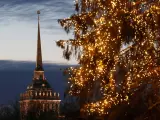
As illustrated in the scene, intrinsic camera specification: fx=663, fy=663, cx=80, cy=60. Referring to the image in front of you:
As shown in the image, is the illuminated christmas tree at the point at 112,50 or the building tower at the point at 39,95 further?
the building tower at the point at 39,95

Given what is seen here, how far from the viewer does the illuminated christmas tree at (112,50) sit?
37.1 feet

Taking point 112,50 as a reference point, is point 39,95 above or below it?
below

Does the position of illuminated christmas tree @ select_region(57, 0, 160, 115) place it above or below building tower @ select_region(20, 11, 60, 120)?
above

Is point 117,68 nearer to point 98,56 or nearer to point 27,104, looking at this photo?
point 98,56

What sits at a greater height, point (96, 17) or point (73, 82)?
Result: point (96, 17)

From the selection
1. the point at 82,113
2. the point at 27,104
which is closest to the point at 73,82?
the point at 82,113

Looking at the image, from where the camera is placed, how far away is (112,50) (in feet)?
37.6

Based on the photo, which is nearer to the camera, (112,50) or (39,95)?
(112,50)

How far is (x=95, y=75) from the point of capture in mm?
12000

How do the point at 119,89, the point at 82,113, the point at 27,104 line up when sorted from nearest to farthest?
the point at 119,89, the point at 82,113, the point at 27,104

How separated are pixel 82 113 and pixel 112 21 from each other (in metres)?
2.73

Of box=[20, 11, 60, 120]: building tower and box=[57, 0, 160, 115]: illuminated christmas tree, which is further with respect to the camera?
box=[20, 11, 60, 120]: building tower

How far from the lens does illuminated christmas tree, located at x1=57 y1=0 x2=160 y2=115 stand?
11320 mm

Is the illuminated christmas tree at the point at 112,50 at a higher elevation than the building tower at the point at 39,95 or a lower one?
higher
